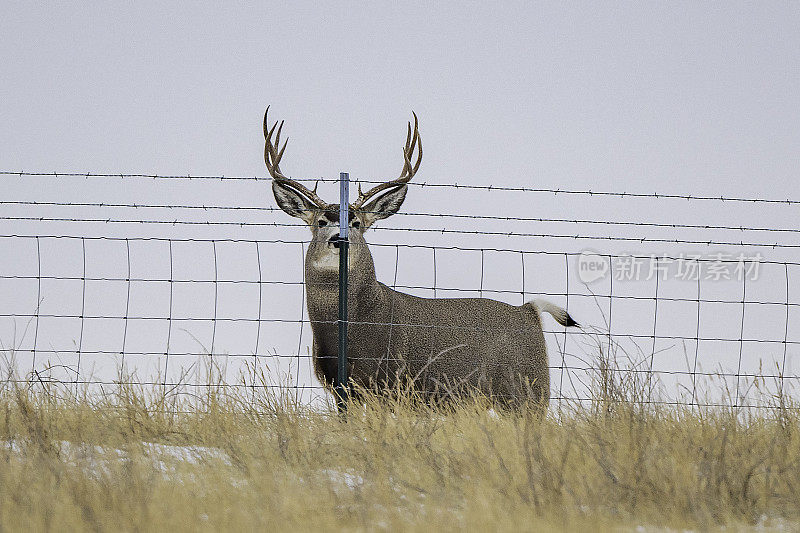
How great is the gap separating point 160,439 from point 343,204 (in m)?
2.31

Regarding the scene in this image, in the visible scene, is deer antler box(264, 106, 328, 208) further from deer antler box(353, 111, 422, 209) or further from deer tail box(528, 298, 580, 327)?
deer tail box(528, 298, 580, 327)

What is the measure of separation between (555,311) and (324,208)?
2632 mm

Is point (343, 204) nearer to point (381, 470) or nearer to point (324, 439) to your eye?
point (324, 439)

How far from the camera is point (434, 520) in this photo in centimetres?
336

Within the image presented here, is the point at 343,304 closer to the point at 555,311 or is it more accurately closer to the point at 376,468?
the point at 376,468

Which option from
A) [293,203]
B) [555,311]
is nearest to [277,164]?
[293,203]

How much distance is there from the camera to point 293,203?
24.6 ft

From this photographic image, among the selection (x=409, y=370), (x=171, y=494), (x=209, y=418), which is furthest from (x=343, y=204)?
(x=171, y=494)

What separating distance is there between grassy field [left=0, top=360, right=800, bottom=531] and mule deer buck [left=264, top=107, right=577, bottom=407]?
1.60 metres

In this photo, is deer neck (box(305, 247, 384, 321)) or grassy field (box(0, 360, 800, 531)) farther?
deer neck (box(305, 247, 384, 321))

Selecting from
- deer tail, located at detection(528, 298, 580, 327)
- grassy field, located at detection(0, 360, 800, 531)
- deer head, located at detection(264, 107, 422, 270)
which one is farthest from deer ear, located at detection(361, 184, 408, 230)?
grassy field, located at detection(0, 360, 800, 531)

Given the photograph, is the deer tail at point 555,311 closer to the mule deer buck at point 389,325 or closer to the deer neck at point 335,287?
the mule deer buck at point 389,325

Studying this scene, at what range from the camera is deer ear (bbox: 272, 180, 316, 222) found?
24.5ft

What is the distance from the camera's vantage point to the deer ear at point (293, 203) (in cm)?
746
